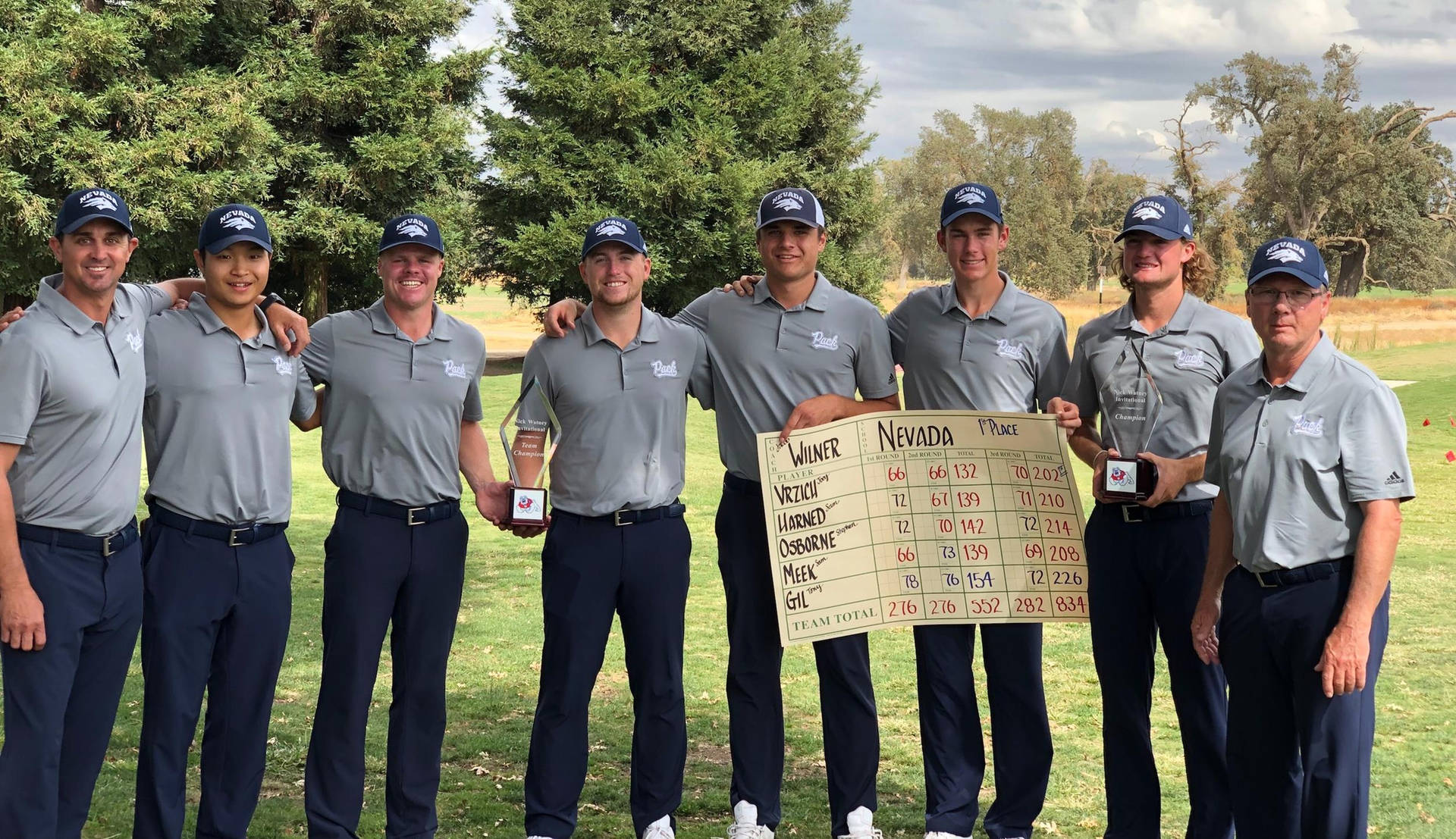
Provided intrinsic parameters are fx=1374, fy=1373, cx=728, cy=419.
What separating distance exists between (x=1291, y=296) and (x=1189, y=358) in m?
0.89

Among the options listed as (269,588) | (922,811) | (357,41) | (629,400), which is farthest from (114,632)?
(357,41)

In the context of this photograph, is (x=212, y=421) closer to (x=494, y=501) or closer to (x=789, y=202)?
(x=494, y=501)

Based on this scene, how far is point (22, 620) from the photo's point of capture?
4590mm

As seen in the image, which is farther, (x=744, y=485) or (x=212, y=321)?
(x=744, y=485)

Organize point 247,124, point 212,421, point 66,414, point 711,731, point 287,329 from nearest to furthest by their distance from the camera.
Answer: point 66,414
point 212,421
point 287,329
point 711,731
point 247,124

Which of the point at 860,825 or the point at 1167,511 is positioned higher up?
the point at 1167,511

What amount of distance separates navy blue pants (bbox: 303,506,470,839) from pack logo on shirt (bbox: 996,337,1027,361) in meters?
2.36

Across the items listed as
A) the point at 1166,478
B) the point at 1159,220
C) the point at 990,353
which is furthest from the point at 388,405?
the point at 1159,220

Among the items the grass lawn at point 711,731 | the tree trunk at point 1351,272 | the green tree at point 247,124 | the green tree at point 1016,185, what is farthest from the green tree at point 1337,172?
the grass lawn at point 711,731

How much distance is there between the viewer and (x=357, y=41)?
38688 millimetres

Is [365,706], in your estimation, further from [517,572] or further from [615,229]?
[517,572]

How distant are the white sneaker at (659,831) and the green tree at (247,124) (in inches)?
1181

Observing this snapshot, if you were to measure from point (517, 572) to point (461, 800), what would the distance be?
281 inches

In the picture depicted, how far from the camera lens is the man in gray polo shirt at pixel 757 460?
5.81 m
